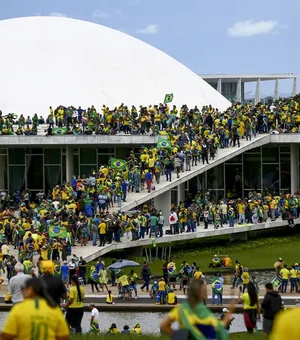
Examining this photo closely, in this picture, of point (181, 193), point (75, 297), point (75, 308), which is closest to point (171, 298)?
point (75, 308)

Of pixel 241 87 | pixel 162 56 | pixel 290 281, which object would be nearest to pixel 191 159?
pixel 290 281

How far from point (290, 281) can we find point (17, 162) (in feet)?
68.7

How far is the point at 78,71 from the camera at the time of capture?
161ft

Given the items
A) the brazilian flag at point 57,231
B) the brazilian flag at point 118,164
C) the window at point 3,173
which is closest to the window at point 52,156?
the window at point 3,173

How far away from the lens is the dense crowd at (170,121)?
128 feet

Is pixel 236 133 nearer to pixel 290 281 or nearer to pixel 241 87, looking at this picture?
pixel 290 281

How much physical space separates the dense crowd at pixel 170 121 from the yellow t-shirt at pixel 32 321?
30553mm

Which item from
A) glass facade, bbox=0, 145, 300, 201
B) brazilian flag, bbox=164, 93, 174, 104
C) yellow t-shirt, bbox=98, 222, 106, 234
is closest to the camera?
yellow t-shirt, bbox=98, 222, 106, 234

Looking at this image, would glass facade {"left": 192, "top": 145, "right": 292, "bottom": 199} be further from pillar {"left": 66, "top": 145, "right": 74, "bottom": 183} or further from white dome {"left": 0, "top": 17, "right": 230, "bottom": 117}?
pillar {"left": 66, "top": 145, "right": 74, "bottom": 183}

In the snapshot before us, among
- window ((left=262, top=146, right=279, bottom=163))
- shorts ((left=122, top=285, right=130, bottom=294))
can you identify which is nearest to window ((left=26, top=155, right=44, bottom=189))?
window ((left=262, top=146, right=279, bottom=163))

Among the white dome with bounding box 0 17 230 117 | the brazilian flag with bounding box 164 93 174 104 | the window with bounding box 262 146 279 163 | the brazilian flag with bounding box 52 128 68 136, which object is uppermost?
the white dome with bounding box 0 17 230 117

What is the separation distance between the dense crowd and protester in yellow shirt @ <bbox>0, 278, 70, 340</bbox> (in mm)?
30451

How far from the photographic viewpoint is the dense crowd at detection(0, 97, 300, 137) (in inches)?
1542

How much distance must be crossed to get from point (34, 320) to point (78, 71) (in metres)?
41.8
